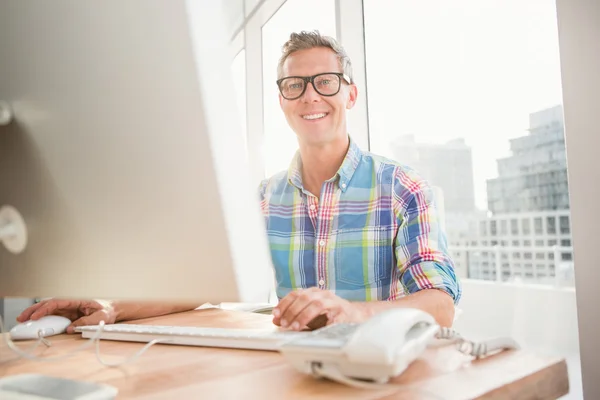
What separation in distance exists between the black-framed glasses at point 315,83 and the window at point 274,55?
1.04m

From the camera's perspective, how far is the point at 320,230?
1248 mm

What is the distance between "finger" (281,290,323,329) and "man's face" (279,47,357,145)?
0.77m

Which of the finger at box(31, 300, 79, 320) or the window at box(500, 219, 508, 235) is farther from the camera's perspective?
the window at box(500, 219, 508, 235)

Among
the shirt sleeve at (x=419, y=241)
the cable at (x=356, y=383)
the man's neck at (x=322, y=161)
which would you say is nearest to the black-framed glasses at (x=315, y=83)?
the man's neck at (x=322, y=161)

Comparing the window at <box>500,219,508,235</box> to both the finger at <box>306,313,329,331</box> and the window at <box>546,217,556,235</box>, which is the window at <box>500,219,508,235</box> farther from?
the finger at <box>306,313,329,331</box>

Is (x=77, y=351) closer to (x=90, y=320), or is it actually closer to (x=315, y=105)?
(x=90, y=320)

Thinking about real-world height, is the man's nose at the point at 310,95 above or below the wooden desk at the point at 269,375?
above

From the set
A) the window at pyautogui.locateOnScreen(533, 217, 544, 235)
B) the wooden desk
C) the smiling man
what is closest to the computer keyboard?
the wooden desk

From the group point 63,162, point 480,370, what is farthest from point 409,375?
point 63,162

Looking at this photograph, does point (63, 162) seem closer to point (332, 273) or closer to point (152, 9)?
point (152, 9)

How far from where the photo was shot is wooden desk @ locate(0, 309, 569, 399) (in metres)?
0.41

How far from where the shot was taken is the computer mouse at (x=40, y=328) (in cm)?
76

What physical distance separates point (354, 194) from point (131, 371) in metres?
0.86

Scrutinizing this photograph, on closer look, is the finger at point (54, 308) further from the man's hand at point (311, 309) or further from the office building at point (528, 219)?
the office building at point (528, 219)
